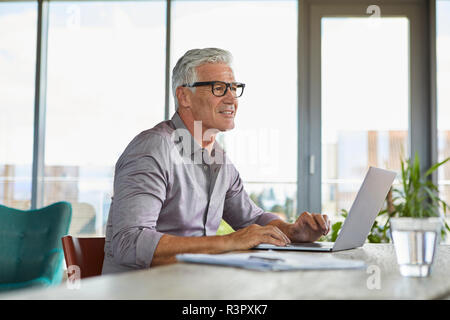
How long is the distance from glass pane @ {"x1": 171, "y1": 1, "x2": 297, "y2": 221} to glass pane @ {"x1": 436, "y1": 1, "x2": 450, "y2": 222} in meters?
1.09

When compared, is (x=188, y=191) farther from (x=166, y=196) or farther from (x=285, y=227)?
(x=285, y=227)

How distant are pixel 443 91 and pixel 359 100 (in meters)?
0.63

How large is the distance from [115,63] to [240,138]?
1211mm

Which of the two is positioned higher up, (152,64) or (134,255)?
(152,64)

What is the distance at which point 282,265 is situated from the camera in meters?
0.96

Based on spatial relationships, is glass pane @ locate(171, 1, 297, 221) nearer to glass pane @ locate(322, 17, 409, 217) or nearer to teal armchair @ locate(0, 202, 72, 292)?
glass pane @ locate(322, 17, 409, 217)

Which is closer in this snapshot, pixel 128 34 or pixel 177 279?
pixel 177 279

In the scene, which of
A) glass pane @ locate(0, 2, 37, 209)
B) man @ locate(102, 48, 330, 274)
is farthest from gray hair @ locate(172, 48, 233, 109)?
glass pane @ locate(0, 2, 37, 209)

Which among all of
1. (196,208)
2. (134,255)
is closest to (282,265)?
(134,255)

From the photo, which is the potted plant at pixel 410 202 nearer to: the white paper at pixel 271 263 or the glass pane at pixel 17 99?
the glass pane at pixel 17 99

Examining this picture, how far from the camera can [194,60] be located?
2033 mm

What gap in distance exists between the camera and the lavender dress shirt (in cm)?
146

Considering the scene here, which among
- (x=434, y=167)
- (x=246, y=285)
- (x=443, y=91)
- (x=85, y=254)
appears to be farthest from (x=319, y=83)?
(x=246, y=285)
